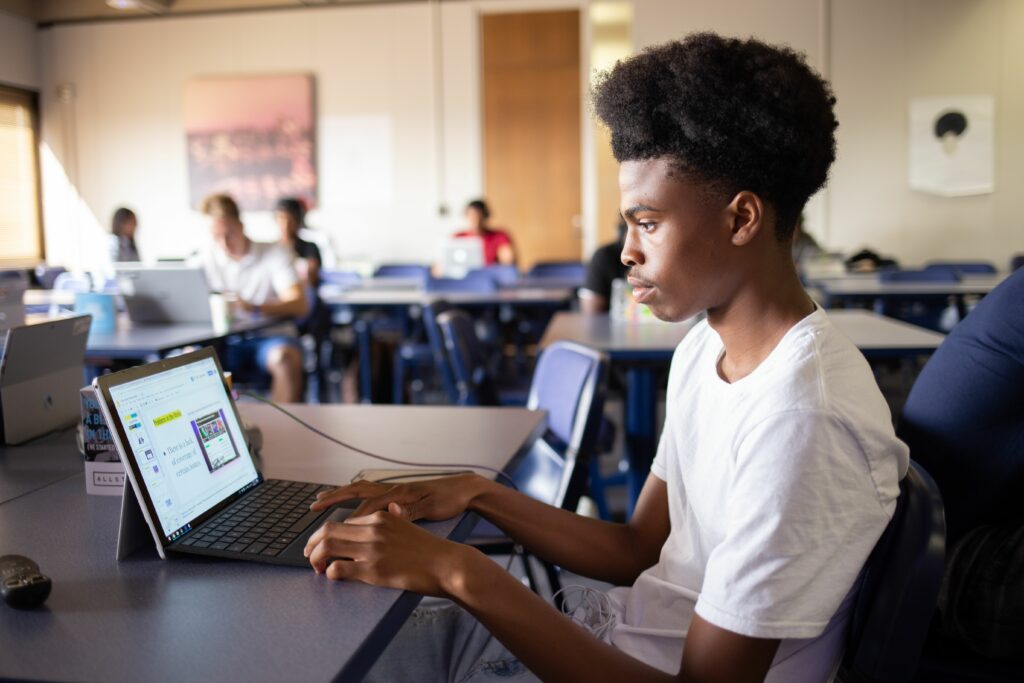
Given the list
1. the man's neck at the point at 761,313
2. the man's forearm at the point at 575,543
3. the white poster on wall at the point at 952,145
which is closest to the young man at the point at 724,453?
the man's neck at the point at 761,313

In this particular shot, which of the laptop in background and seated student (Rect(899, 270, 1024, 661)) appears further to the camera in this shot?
the laptop in background

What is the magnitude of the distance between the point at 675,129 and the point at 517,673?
0.68 meters

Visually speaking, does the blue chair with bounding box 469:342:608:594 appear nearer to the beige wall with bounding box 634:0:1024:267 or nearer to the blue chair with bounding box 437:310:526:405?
the blue chair with bounding box 437:310:526:405

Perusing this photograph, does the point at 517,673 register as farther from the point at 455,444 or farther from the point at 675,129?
the point at 675,129

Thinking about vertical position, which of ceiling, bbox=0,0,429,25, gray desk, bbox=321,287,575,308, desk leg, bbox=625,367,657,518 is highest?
ceiling, bbox=0,0,429,25

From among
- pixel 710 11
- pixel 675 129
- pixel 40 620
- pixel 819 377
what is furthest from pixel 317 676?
pixel 710 11

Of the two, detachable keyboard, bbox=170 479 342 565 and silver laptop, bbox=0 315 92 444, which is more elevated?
silver laptop, bbox=0 315 92 444

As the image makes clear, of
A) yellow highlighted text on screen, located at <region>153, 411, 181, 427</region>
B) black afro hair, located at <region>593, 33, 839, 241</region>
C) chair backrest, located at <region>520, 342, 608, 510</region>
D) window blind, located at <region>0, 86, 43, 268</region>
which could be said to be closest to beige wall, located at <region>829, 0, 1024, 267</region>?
chair backrest, located at <region>520, 342, 608, 510</region>

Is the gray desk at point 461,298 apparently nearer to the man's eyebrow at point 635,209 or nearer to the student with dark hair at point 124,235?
the student with dark hair at point 124,235

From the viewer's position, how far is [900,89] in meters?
7.44

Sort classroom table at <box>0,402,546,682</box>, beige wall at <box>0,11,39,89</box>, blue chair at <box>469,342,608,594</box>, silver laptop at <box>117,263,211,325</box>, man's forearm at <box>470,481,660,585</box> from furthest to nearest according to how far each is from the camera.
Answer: beige wall at <box>0,11,39,89</box> < silver laptop at <box>117,263,211,325</box> < blue chair at <box>469,342,608,594</box> < man's forearm at <box>470,481,660,585</box> < classroom table at <box>0,402,546,682</box>

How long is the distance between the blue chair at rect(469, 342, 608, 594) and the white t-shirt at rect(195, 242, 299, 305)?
2450mm

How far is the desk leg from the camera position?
9.12 feet

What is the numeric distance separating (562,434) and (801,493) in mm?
1072
